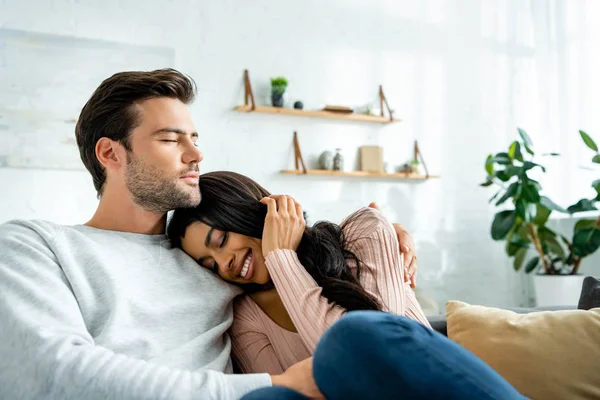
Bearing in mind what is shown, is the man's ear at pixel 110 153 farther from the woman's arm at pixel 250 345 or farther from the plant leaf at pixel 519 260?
the plant leaf at pixel 519 260

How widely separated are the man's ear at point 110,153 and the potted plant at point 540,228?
9.75ft

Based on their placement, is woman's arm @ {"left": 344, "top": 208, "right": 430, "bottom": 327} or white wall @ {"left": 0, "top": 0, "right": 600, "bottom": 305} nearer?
woman's arm @ {"left": 344, "top": 208, "right": 430, "bottom": 327}

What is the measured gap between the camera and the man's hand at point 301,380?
3.33ft

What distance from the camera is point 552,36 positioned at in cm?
466

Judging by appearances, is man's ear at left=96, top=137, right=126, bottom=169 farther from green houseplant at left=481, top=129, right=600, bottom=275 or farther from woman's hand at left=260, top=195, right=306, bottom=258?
green houseplant at left=481, top=129, right=600, bottom=275

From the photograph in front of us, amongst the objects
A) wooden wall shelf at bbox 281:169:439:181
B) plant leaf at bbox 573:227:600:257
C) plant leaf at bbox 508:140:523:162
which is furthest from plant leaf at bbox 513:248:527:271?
wooden wall shelf at bbox 281:169:439:181

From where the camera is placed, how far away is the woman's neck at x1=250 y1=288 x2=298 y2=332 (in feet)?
4.80

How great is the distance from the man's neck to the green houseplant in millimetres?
2934

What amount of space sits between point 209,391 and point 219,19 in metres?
3.23

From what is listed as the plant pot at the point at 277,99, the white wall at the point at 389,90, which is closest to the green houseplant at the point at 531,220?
the white wall at the point at 389,90

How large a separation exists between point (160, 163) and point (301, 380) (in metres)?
0.68

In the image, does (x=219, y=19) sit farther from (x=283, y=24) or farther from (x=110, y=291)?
(x=110, y=291)

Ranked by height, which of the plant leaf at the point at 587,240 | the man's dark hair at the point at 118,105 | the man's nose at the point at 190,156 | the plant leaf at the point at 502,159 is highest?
the man's dark hair at the point at 118,105

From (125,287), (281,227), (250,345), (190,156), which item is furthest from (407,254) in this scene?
(125,287)
